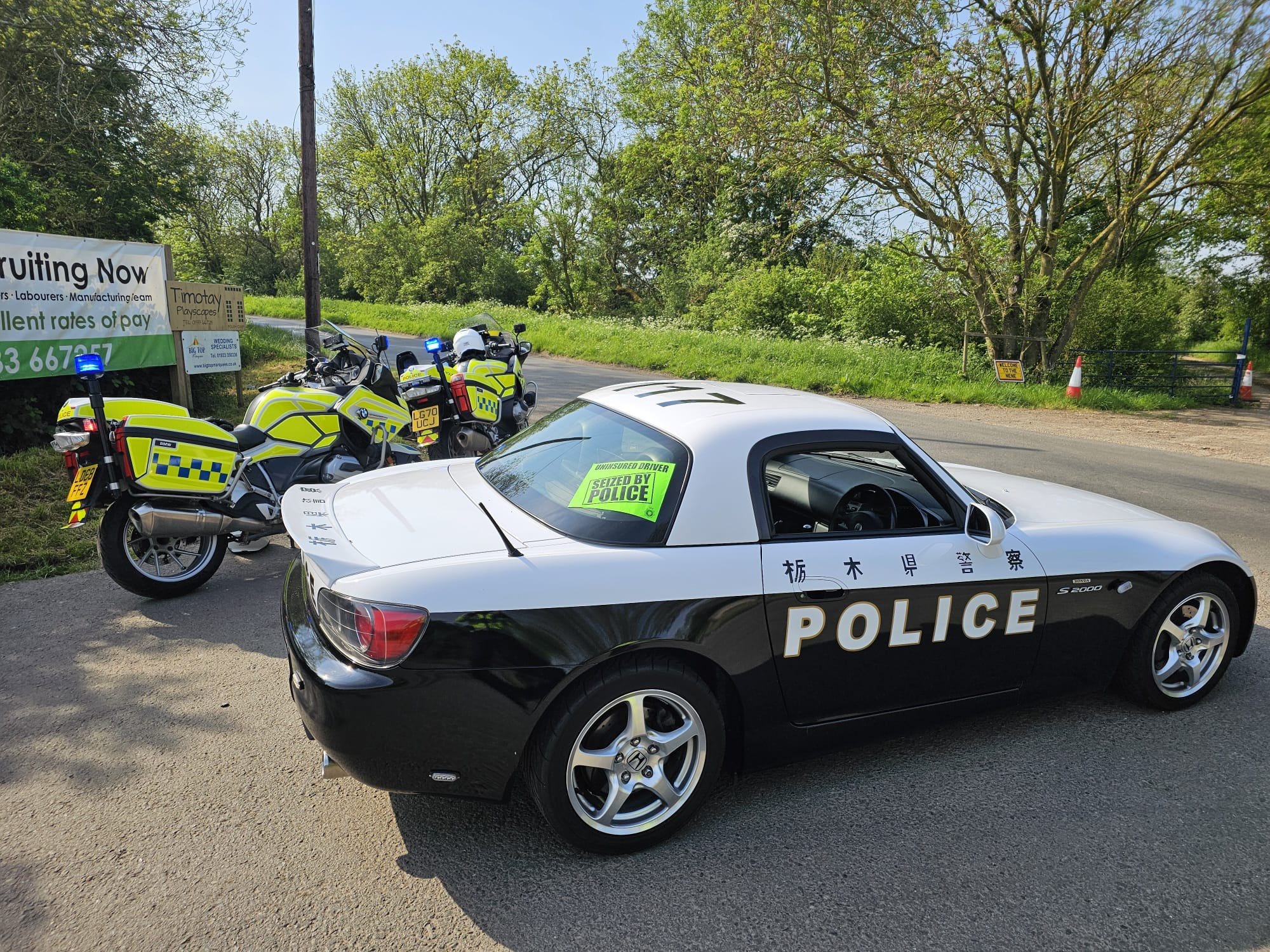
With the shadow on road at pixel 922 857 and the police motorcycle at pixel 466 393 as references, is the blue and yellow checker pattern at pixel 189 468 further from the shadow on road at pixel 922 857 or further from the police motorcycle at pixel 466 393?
the shadow on road at pixel 922 857

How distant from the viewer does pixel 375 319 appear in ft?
99.8

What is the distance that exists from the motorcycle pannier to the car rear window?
6.73 ft

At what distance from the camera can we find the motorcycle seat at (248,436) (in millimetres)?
5188

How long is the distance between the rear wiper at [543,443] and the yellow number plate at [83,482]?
2.45m

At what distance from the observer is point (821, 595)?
2.83m

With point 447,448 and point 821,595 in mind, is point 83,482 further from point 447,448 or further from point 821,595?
point 821,595

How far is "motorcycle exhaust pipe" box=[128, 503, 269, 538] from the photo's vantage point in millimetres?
4492

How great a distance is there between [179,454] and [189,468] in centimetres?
9

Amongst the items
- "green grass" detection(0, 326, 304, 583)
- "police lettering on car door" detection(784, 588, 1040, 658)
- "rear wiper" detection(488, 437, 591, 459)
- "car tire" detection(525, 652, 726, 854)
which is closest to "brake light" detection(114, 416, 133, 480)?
"green grass" detection(0, 326, 304, 583)

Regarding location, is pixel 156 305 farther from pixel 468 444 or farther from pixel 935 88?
pixel 935 88

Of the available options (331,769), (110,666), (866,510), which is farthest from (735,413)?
(110,666)

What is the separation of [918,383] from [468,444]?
41.7 ft

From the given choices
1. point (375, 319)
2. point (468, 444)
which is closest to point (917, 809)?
point (468, 444)

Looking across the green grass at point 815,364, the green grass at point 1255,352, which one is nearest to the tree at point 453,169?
the green grass at point 815,364
